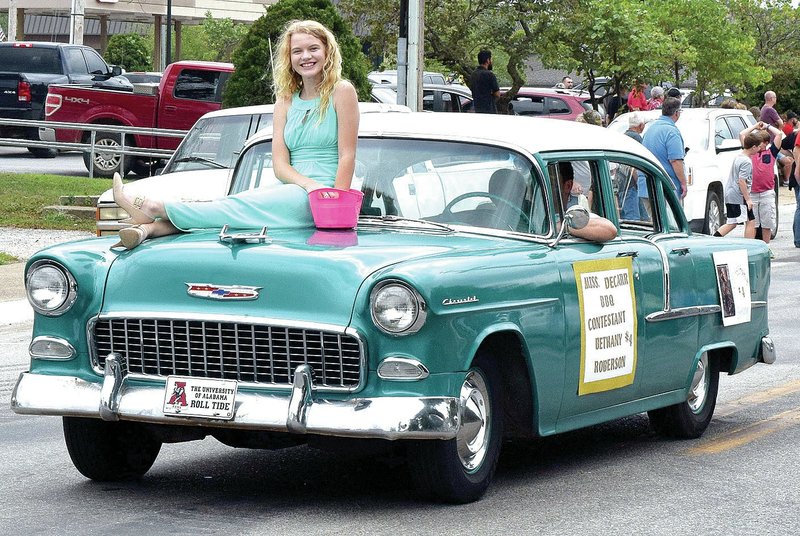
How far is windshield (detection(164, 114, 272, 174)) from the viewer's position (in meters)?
14.9

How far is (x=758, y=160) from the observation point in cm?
2019

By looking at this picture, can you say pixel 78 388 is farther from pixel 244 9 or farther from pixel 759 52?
pixel 244 9

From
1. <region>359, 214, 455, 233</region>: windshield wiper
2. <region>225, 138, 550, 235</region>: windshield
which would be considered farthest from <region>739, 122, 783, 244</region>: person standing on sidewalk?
<region>359, 214, 455, 233</region>: windshield wiper

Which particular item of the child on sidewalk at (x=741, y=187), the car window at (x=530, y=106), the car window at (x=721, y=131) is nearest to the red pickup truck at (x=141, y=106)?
the car window at (x=721, y=131)

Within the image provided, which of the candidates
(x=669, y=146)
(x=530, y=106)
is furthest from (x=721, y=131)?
(x=530, y=106)

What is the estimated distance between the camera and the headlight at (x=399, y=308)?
6.02 meters

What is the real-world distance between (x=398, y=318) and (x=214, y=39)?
194ft

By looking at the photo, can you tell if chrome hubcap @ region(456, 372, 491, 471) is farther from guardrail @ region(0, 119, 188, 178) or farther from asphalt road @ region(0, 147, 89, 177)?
asphalt road @ region(0, 147, 89, 177)

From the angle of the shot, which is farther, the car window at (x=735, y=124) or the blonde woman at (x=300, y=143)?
the car window at (x=735, y=124)

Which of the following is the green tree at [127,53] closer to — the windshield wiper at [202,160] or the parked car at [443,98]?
the parked car at [443,98]

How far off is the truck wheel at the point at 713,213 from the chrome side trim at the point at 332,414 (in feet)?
50.0

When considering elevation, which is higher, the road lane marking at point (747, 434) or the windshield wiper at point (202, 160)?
the windshield wiper at point (202, 160)

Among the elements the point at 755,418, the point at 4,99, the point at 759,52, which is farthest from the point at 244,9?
the point at 755,418

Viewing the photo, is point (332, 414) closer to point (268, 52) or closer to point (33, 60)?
point (268, 52)
